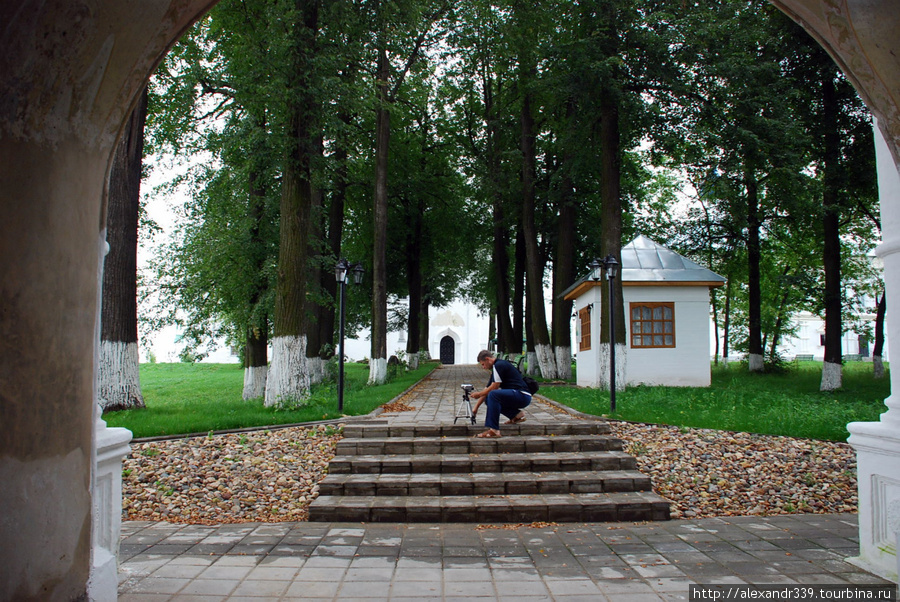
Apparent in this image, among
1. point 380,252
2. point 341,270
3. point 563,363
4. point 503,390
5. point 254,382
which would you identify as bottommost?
point 254,382

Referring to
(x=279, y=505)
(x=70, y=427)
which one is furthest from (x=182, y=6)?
(x=279, y=505)

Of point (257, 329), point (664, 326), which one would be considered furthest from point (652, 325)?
point (257, 329)

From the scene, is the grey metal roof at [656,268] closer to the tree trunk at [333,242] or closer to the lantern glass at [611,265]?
the lantern glass at [611,265]

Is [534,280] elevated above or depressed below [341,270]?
above

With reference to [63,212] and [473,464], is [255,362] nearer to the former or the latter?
[473,464]

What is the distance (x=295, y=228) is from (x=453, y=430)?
210 inches

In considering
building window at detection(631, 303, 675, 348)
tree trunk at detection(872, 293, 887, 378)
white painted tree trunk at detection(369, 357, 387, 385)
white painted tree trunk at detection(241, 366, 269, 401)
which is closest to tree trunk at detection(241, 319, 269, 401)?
white painted tree trunk at detection(241, 366, 269, 401)

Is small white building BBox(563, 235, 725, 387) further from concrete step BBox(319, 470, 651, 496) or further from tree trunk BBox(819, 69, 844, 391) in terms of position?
concrete step BBox(319, 470, 651, 496)

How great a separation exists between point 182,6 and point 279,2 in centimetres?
878

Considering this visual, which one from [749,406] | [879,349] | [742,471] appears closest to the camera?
[742,471]

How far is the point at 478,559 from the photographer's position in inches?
190

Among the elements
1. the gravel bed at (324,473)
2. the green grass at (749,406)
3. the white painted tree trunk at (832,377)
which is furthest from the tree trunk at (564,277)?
the gravel bed at (324,473)

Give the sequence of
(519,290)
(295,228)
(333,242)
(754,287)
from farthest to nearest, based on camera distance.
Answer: (519,290) < (754,287) < (333,242) < (295,228)

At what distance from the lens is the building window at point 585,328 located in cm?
1723
